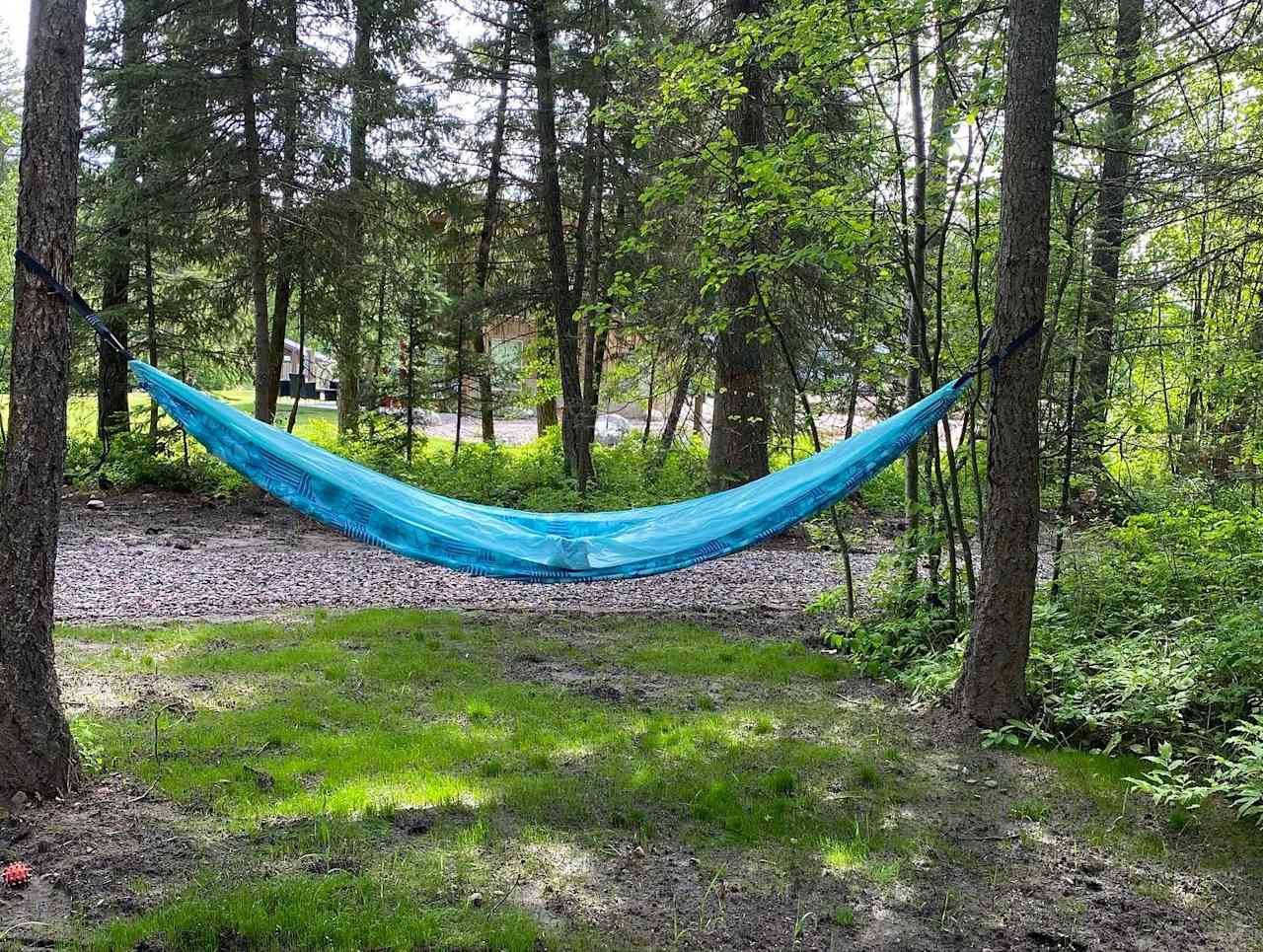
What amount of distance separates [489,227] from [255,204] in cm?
272

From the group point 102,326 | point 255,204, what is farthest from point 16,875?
point 255,204

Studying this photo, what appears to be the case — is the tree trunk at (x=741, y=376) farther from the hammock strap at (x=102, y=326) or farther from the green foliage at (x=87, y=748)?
the green foliage at (x=87, y=748)

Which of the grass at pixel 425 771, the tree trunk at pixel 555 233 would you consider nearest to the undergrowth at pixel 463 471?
the tree trunk at pixel 555 233

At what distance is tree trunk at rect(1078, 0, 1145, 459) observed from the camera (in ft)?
13.3

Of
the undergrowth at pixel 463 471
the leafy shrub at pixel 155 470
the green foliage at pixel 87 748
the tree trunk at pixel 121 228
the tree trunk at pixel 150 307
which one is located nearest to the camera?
the green foliage at pixel 87 748

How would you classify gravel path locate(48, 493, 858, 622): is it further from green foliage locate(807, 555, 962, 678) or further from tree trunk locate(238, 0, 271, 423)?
tree trunk locate(238, 0, 271, 423)

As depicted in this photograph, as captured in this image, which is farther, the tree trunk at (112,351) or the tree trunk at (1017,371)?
the tree trunk at (112,351)

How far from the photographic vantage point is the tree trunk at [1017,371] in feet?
9.87

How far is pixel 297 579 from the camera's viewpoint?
5.69m

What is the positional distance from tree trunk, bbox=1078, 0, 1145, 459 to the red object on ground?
13.4 feet

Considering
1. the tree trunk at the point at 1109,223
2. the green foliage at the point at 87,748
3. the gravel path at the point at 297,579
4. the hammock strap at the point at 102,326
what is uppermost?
the tree trunk at the point at 1109,223

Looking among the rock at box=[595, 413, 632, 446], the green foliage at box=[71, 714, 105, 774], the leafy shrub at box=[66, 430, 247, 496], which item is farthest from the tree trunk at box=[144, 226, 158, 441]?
the green foliage at box=[71, 714, 105, 774]

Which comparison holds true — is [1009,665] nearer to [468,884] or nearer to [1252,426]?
[468,884]

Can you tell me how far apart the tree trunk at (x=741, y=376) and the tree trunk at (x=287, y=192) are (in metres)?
3.57
